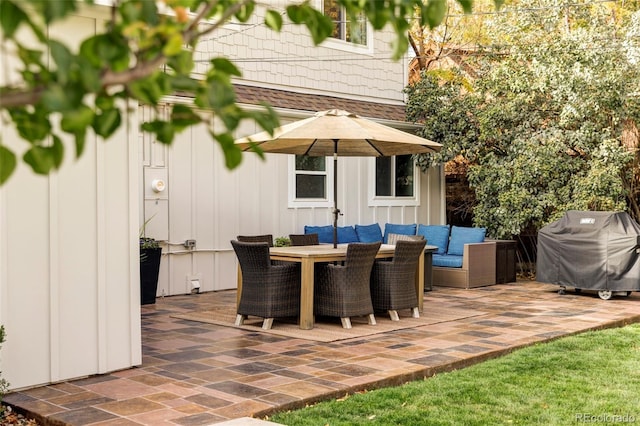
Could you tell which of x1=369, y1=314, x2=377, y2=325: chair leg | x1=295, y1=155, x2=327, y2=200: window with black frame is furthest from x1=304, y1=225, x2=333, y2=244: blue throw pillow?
x1=369, y1=314, x2=377, y2=325: chair leg

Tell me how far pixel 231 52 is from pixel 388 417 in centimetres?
831

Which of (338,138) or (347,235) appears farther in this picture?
(347,235)

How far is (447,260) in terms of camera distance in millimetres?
12594

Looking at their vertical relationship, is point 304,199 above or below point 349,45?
below

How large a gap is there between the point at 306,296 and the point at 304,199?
5.11m

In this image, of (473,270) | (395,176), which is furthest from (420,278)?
(395,176)

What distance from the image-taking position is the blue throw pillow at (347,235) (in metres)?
12.7

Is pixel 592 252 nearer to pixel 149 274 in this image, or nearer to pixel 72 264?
pixel 149 274

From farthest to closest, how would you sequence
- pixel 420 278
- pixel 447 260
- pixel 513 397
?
pixel 447 260 < pixel 420 278 < pixel 513 397

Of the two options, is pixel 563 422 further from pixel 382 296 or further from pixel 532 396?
pixel 382 296

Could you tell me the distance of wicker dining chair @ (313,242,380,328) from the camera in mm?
8211

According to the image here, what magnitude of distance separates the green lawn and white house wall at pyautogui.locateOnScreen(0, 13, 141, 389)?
5.93 ft

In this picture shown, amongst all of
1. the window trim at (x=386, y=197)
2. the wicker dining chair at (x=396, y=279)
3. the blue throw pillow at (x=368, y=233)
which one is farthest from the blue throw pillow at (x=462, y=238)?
the wicker dining chair at (x=396, y=279)

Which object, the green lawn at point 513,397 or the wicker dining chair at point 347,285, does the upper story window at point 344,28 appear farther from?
the green lawn at point 513,397
